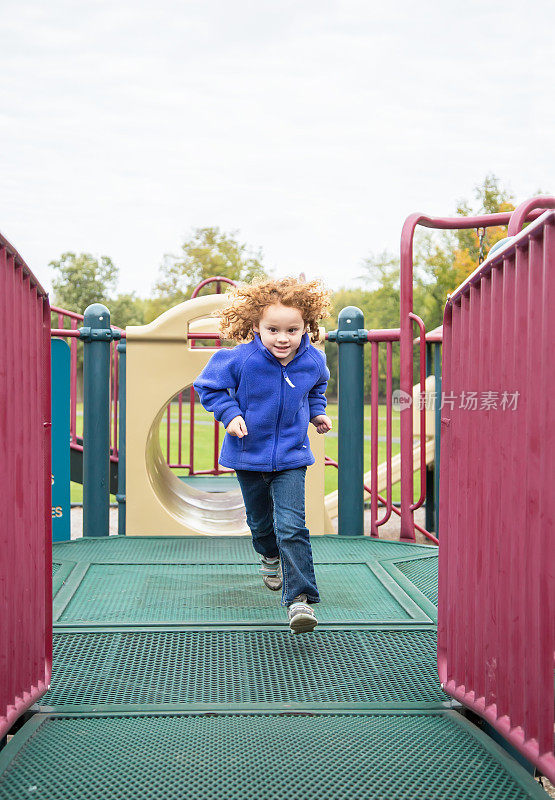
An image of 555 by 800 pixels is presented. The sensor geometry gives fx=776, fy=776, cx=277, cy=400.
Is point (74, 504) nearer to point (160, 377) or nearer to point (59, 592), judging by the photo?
point (160, 377)

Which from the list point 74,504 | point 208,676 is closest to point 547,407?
point 208,676

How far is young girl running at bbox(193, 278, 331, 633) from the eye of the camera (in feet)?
9.30

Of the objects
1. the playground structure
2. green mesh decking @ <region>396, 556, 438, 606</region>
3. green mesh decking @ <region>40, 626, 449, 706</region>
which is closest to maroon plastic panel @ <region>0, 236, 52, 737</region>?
the playground structure

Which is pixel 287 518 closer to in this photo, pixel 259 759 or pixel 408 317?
pixel 259 759

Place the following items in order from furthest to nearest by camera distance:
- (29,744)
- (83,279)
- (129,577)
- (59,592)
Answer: (83,279), (129,577), (59,592), (29,744)

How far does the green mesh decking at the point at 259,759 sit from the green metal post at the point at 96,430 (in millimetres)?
2716

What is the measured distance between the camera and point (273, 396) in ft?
9.54

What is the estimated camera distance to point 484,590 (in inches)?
73.2

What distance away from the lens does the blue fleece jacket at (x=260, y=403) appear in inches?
114

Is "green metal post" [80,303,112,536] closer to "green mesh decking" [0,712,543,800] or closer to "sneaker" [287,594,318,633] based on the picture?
"sneaker" [287,594,318,633]

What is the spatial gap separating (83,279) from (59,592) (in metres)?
35.6

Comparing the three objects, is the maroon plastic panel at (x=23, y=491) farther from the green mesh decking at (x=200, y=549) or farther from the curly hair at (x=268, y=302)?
the green mesh decking at (x=200, y=549)

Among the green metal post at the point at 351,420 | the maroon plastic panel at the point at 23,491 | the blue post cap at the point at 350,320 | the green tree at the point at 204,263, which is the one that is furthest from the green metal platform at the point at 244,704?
the green tree at the point at 204,263

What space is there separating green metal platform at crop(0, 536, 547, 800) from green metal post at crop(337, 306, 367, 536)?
110 cm
